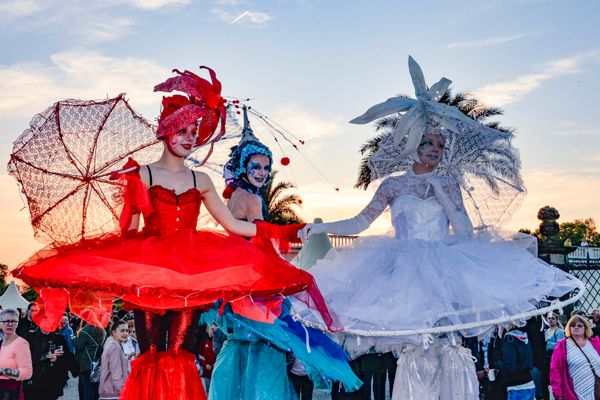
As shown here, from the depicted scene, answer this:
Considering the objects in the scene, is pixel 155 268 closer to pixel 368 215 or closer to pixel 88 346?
pixel 368 215

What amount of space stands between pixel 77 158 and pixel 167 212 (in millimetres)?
1015

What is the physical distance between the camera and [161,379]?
516 centimetres

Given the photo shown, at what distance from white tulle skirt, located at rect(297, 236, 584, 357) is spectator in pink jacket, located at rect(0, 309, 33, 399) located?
3462mm

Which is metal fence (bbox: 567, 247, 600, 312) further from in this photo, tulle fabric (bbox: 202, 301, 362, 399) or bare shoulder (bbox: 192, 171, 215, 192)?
bare shoulder (bbox: 192, 171, 215, 192)

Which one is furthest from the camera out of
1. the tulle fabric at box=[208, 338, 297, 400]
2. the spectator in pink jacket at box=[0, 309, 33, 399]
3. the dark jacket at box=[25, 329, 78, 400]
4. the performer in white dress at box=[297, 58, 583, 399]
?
the dark jacket at box=[25, 329, 78, 400]

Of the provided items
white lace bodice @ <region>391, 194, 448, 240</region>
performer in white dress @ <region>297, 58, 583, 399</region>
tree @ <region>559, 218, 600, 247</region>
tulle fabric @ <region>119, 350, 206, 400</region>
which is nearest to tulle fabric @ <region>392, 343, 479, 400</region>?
Result: performer in white dress @ <region>297, 58, 583, 399</region>

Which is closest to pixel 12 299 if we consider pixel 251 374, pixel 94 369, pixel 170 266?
pixel 94 369

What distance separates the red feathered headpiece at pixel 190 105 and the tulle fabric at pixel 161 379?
1412mm

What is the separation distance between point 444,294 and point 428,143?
58.8 inches

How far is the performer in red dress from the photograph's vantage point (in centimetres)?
482

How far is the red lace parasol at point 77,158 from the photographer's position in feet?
18.8

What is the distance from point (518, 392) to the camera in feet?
31.4


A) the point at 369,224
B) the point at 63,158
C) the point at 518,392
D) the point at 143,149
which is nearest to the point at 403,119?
the point at 369,224

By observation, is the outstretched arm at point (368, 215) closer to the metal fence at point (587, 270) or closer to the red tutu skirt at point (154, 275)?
the red tutu skirt at point (154, 275)
